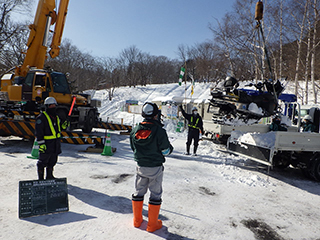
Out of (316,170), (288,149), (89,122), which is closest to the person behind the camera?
(288,149)

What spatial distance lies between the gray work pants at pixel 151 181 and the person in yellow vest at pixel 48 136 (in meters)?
1.99

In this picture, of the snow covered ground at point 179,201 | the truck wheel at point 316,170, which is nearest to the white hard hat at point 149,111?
the snow covered ground at point 179,201

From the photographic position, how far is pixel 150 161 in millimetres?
3025

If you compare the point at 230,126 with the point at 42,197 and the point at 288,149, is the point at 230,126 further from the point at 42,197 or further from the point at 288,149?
the point at 42,197

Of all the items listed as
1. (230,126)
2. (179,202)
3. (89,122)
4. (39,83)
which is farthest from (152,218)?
(89,122)

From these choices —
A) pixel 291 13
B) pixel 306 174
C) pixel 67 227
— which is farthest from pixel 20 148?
pixel 291 13

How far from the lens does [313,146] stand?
5852 millimetres

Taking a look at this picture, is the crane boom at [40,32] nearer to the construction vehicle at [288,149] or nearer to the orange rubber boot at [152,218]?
the orange rubber boot at [152,218]

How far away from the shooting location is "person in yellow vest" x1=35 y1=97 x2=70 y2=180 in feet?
12.9

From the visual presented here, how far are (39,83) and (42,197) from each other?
682 centimetres

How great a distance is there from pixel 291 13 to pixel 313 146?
14896 mm

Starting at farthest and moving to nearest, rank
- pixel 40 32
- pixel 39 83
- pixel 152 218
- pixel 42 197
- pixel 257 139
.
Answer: pixel 40 32 → pixel 39 83 → pixel 257 139 → pixel 42 197 → pixel 152 218

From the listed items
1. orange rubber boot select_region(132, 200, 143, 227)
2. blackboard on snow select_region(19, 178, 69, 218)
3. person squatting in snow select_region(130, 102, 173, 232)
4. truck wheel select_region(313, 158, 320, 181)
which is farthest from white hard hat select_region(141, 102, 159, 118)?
truck wheel select_region(313, 158, 320, 181)

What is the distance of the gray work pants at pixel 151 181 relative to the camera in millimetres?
3033
